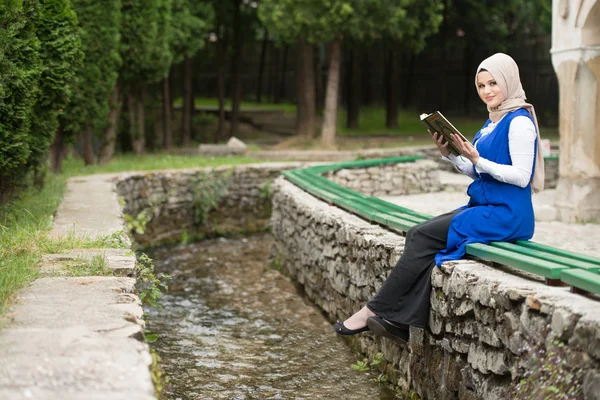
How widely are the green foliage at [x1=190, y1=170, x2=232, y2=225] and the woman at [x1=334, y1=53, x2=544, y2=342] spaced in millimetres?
9730

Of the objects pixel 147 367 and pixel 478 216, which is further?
pixel 478 216

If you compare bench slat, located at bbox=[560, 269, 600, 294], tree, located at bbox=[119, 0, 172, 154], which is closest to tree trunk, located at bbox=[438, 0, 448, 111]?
tree, located at bbox=[119, 0, 172, 154]

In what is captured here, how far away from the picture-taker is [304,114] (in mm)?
23875

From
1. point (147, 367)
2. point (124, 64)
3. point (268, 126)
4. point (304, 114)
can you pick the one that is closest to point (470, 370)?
point (147, 367)

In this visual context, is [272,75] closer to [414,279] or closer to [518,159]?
[414,279]

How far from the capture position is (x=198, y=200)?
1548 centimetres

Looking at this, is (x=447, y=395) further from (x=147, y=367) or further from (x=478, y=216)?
(x=147, y=367)

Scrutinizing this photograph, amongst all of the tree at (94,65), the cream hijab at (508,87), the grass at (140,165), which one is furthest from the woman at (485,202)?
the grass at (140,165)

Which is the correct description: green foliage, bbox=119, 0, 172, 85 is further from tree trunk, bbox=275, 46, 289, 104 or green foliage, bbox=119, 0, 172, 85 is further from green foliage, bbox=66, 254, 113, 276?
tree trunk, bbox=275, 46, 289, 104

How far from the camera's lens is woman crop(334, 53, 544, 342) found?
561cm

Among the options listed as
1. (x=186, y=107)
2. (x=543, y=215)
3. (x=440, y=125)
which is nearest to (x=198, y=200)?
(x=543, y=215)

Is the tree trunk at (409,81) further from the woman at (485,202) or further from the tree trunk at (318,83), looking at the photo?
the woman at (485,202)

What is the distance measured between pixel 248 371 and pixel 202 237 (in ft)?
27.8

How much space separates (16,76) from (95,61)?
7.20m
